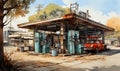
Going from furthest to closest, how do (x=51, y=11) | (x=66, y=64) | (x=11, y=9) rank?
(x=51, y=11), (x=66, y=64), (x=11, y=9)

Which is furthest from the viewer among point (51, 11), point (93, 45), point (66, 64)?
point (51, 11)

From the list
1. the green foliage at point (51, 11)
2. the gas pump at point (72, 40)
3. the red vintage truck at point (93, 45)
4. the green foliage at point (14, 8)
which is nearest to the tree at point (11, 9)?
the green foliage at point (14, 8)

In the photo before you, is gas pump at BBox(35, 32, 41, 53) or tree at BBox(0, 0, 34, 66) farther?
gas pump at BBox(35, 32, 41, 53)

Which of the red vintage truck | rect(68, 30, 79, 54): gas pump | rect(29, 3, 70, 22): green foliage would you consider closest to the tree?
rect(68, 30, 79, 54): gas pump

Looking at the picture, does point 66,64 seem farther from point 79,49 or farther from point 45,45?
point 45,45

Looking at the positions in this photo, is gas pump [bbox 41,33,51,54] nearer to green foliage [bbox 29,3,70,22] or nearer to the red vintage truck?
the red vintage truck

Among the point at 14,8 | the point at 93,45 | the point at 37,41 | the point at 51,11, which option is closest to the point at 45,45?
the point at 37,41

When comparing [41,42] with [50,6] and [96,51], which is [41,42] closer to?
[96,51]

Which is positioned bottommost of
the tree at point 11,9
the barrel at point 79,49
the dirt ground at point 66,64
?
the dirt ground at point 66,64

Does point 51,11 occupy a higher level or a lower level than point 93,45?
Result: higher

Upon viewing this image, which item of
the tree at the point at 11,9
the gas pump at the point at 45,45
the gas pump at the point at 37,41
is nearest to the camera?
the tree at the point at 11,9

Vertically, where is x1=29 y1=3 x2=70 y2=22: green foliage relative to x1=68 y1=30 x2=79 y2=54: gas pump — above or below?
above

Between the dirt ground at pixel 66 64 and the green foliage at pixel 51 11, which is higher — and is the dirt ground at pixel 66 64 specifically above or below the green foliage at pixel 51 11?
below

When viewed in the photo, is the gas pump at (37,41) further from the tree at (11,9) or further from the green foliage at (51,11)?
the green foliage at (51,11)
